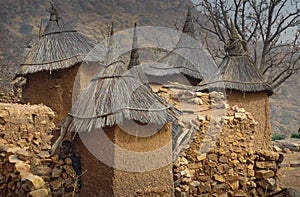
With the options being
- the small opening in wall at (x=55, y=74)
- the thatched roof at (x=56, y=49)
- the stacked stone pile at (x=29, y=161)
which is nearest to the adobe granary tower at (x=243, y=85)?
the thatched roof at (x=56, y=49)

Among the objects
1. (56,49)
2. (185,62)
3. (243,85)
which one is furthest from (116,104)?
(185,62)

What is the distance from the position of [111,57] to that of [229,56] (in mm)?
6702

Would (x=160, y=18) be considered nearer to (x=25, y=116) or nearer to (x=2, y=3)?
(x=2, y=3)

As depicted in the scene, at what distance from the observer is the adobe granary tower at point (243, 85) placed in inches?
438

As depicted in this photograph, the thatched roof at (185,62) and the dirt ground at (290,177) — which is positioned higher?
the thatched roof at (185,62)

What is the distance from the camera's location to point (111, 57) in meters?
5.82

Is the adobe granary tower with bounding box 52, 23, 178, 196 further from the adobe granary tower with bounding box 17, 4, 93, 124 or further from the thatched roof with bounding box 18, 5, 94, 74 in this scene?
the thatched roof with bounding box 18, 5, 94, 74

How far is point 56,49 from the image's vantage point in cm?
1027

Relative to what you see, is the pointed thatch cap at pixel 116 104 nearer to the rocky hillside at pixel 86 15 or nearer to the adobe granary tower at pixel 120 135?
the adobe granary tower at pixel 120 135

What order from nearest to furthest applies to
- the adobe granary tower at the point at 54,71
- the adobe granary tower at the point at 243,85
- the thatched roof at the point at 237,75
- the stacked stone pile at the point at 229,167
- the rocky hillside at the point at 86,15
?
the stacked stone pile at the point at 229,167, the adobe granary tower at the point at 54,71, the adobe granary tower at the point at 243,85, the thatched roof at the point at 237,75, the rocky hillside at the point at 86,15

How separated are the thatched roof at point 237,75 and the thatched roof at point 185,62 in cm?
233

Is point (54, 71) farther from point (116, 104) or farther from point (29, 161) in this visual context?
point (116, 104)

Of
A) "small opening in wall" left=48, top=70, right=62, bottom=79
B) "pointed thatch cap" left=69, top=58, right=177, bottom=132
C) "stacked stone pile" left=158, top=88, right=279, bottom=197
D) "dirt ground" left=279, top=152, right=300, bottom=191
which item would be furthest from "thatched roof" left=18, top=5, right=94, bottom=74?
"dirt ground" left=279, top=152, right=300, bottom=191

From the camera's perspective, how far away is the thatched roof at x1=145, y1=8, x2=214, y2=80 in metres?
14.1
